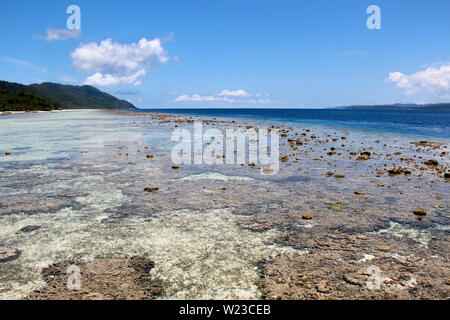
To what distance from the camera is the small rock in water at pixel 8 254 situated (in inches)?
212

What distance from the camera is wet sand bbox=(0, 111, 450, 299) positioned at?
467cm

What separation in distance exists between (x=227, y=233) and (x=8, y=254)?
14.3 ft

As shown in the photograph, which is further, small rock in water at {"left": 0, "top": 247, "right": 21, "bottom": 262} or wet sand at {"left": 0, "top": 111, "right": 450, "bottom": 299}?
small rock in water at {"left": 0, "top": 247, "right": 21, "bottom": 262}

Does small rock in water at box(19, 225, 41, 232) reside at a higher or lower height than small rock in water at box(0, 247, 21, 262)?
higher

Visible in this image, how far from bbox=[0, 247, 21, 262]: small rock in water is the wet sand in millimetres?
112

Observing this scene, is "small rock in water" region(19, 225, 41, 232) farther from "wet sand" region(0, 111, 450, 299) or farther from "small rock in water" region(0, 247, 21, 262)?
"small rock in water" region(0, 247, 21, 262)

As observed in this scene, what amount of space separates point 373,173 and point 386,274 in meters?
9.33

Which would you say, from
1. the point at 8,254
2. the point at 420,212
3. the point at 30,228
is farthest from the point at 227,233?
the point at 420,212

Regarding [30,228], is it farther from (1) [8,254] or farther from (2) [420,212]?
(2) [420,212]

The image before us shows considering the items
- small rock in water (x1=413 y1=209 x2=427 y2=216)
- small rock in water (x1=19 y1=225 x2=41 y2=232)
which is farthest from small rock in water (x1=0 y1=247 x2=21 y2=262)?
small rock in water (x1=413 y1=209 x2=427 y2=216)

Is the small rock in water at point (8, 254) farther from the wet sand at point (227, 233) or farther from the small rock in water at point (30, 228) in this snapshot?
the small rock in water at point (30, 228)

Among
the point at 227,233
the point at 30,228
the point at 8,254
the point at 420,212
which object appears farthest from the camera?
the point at 420,212

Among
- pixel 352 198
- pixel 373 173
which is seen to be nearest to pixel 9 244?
pixel 352 198

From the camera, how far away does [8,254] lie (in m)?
5.54
